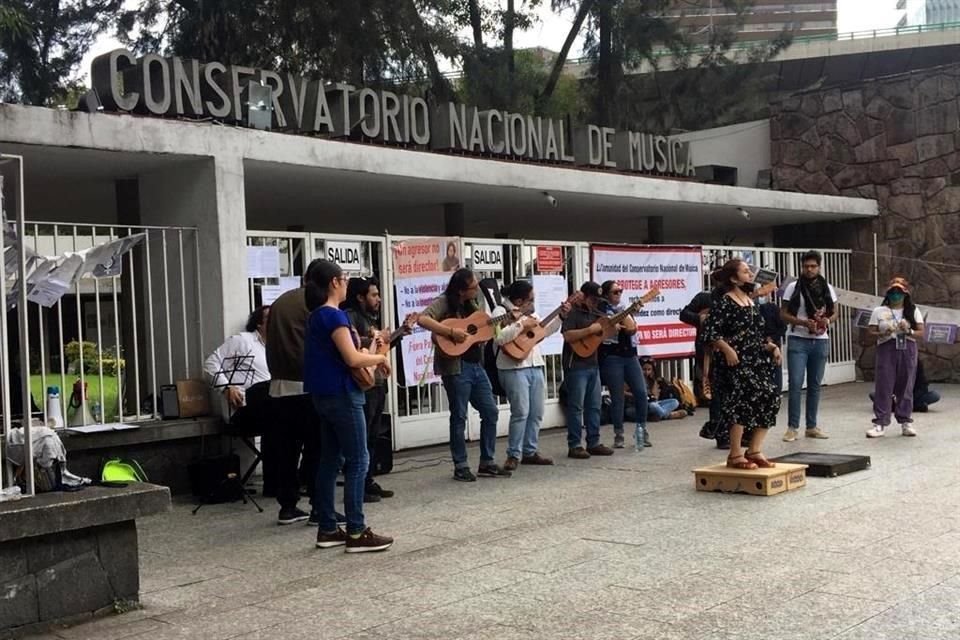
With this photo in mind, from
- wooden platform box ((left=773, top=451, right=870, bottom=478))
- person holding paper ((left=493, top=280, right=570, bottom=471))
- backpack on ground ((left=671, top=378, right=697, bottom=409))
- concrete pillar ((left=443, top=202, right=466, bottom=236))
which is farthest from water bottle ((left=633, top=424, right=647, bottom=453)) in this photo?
concrete pillar ((left=443, top=202, right=466, bottom=236))

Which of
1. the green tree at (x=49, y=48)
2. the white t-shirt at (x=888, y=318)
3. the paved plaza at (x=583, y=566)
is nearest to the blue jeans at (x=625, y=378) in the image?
the paved plaza at (x=583, y=566)

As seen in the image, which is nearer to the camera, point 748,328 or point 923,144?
point 748,328

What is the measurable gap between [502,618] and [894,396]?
7.12m

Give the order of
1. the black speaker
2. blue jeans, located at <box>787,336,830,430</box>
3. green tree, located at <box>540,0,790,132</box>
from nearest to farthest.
A: the black speaker → blue jeans, located at <box>787,336,830,430</box> → green tree, located at <box>540,0,790,132</box>

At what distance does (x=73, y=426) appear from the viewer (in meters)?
7.91

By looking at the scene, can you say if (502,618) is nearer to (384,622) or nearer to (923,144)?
(384,622)

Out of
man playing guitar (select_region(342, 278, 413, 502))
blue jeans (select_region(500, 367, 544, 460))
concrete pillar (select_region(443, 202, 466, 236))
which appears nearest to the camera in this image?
man playing guitar (select_region(342, 278, 413, 502))

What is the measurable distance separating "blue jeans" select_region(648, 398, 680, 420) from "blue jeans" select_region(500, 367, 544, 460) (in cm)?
365

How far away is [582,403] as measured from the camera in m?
9.66

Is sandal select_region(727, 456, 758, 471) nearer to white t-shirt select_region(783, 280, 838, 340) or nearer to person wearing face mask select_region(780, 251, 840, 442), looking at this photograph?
person wearing face mask select_region(780, 251, 840, 442)

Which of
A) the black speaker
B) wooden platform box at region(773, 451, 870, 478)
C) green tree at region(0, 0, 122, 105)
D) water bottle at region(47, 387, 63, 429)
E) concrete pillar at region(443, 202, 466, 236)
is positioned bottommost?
wooden platform box at region(773, 451, 870, 478)

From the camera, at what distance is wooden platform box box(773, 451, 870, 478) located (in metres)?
8.02

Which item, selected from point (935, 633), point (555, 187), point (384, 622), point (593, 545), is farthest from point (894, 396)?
point (384, 622)

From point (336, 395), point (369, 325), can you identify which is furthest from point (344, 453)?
point (369, 325)
